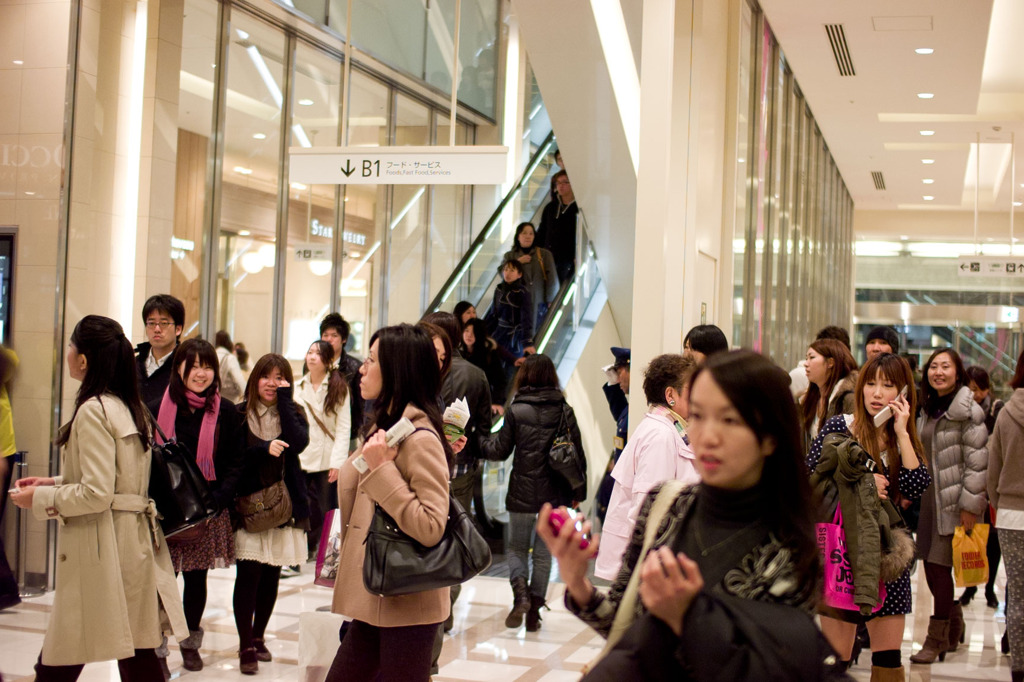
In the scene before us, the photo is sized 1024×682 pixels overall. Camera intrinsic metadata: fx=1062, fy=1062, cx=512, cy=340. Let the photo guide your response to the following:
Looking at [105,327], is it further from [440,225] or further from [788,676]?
[440,225]

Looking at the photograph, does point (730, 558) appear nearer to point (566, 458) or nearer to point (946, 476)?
point (566, 458)

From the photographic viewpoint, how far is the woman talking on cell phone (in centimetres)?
397

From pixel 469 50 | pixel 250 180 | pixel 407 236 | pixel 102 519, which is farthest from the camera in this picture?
pixel 407 236

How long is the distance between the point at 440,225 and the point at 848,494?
10186mm

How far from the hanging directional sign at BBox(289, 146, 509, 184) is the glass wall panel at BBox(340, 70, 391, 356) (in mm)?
4873

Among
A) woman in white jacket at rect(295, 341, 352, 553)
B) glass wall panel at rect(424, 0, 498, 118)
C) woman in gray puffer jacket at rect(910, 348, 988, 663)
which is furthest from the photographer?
glass wall panel at rect(424, 0, 498, 118)

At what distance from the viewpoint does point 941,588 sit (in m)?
6.20

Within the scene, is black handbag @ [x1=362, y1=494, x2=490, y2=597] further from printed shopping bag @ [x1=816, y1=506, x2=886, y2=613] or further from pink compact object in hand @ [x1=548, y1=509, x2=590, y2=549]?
printed shopping bag @ [x1=816, y1=506, x2=886, y2=613]

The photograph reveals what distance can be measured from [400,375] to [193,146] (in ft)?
26.3

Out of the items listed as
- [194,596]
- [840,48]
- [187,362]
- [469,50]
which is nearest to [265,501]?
[194,596]

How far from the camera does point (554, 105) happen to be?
27.2 feet

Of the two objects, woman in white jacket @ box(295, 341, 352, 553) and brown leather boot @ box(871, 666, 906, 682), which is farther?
woman in white jacket @ box(295, 341, 352, 553)

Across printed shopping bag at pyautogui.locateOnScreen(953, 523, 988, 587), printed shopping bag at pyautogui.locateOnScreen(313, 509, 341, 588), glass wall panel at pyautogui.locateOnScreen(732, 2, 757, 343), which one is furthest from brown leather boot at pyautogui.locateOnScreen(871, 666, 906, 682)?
glass wall panel at pyautogui.locateOnScreen(732, 2, 757, 343)

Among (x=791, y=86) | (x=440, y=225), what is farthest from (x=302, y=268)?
(x=791, y=86)
